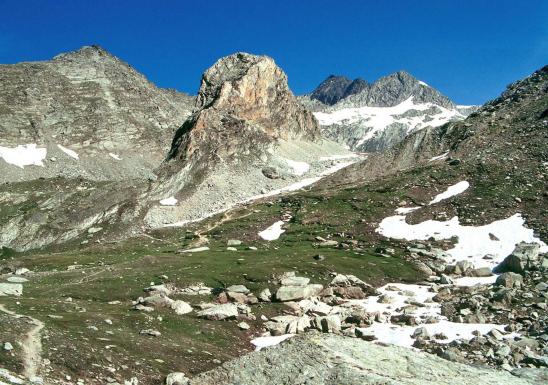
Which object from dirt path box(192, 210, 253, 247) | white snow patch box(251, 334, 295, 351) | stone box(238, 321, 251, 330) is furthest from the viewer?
dirt path box(192, 210, 253, 247)

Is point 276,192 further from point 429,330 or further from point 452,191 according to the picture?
point 429,330

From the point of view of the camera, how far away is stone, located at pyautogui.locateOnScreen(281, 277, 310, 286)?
49.1m

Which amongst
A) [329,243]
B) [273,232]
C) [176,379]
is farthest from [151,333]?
[273,232]

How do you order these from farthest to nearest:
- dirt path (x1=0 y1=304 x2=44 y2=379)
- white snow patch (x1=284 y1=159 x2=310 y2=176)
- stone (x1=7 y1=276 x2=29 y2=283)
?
white snow patch (x1=284 y1=159 x2=310 y2=176) < stone (x1=7 y1=276 x2=29 y2=283) < dirt path (x1=0 y1=304 x2=44 y2=379)

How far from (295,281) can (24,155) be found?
144 metres

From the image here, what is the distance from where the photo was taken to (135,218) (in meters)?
102

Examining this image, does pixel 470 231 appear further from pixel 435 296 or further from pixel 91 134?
pixel 91 134

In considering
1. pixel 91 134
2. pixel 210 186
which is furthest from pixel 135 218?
pixel 91 134

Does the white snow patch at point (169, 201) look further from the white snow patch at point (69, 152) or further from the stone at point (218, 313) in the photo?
the white snow patch at point (69, 152)

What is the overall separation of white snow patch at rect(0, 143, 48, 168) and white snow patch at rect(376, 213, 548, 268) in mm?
126622

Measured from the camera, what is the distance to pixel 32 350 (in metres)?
24.4

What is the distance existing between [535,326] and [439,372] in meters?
15.8

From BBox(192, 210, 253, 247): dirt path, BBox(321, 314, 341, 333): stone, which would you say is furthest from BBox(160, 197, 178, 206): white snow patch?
BBox(321, 314, 341, 333): stone

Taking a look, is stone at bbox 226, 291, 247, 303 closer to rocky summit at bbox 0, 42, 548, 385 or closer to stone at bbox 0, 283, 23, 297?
rocky summit at bbox 0, 42, 548, 385
